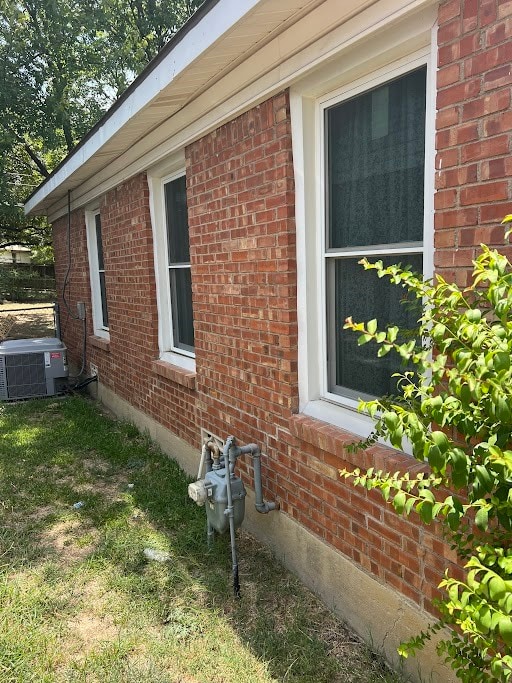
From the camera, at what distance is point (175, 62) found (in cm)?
321

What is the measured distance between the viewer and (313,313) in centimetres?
303

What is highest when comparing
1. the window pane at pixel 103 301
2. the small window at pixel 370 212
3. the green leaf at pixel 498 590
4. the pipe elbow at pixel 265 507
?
the small window at pixel 370 212

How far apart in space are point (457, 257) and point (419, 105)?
0.79 meters

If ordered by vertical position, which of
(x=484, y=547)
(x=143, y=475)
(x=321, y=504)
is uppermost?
(x=484, y=547)

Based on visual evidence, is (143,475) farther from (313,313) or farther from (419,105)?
(419,105)

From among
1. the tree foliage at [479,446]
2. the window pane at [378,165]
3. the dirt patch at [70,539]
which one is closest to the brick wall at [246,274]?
the window pane at [378,165]

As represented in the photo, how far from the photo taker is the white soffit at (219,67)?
7.91 feet

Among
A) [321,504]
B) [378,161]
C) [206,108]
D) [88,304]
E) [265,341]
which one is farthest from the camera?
[88,304]

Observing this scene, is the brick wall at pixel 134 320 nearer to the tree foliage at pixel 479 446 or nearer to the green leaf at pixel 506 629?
the tree foliage at pixel 479 446

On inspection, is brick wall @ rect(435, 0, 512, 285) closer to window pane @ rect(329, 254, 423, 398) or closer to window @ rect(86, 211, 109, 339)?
window pane @ rect(329, 254, 423, 398)

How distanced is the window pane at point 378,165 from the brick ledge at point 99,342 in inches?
188

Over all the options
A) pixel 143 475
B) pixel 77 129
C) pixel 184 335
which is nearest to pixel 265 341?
pixel 184 335

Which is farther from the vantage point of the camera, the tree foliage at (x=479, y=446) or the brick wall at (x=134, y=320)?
the brick wall at (x=134, y=320)

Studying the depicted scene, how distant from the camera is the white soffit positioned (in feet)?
7.91
